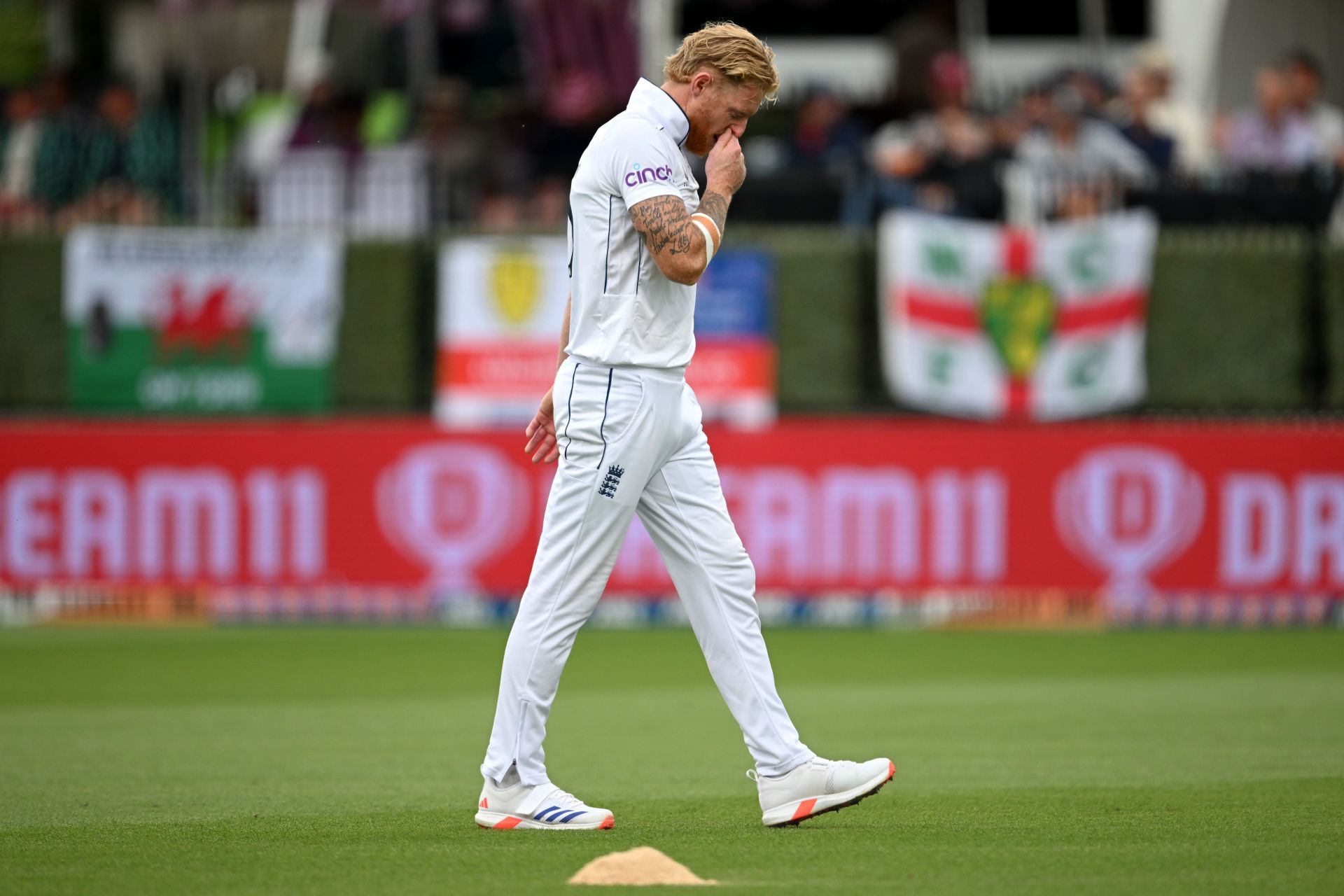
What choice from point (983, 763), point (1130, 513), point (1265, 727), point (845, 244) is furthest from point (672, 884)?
point (845, 244)

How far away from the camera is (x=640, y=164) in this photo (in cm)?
661

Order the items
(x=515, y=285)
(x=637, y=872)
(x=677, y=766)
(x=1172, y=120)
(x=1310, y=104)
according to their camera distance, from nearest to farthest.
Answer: (x=637, y=872), (x=677, y=766), (x=515, y=285), (x=1310, y=104), (x=1172, y=120)

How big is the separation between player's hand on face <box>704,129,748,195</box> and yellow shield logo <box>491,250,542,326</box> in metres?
11.1

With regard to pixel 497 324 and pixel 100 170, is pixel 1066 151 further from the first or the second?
pixel 100 170

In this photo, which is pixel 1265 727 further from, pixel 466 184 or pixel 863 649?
pixel 466 184

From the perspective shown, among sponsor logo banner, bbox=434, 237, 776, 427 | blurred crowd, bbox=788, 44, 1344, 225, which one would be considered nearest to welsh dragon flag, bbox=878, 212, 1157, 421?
blurred crowd, bbox=788, 44, 1344, 225

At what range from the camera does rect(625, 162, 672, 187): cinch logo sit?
21.6 feet

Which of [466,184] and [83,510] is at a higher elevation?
[466,184]

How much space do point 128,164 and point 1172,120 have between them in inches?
388

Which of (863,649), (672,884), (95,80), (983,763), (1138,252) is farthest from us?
(95,80)

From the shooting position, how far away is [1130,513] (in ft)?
55.2

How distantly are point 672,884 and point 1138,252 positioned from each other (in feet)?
43.3

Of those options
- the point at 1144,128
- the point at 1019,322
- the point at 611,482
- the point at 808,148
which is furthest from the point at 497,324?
the point at 611,482

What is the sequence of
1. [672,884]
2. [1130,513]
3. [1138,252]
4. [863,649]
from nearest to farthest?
[672,884], [863,649], [1130,513], [1138,252]
